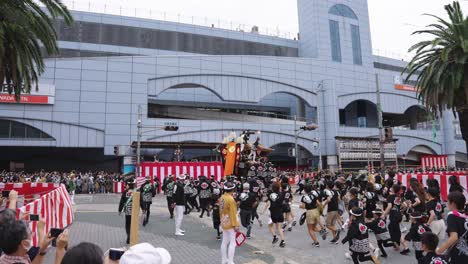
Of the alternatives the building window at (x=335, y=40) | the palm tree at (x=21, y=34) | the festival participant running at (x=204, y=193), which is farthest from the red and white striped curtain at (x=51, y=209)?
the building window at (x=335, y=40)

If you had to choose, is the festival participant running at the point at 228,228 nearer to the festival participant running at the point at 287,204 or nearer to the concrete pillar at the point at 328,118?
the festival participant running at the point at 287,204

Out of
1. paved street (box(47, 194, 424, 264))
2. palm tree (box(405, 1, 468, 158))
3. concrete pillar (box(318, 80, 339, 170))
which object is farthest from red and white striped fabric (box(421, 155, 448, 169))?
paved street (box(47, 194, 424, 264))

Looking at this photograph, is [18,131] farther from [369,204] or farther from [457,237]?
[457,237]

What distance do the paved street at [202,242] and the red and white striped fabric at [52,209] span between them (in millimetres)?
621

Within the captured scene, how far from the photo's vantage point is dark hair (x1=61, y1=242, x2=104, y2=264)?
2.46 m

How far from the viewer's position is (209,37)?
46.9 meters

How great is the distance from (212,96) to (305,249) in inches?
1428

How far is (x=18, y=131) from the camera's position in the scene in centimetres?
3416

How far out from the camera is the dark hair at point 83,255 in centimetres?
246

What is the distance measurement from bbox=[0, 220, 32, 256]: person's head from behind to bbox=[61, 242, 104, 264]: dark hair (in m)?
1.41

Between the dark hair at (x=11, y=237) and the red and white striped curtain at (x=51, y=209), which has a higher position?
the dark hair at (x=11, y=237)

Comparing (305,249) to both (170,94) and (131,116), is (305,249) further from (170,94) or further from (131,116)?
(170,94)

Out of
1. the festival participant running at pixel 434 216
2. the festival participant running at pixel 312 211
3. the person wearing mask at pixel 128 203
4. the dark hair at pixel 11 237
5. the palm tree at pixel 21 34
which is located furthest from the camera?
the palm tree at pixel 21 34

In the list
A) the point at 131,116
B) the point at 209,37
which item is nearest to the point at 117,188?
the point at 131,116
